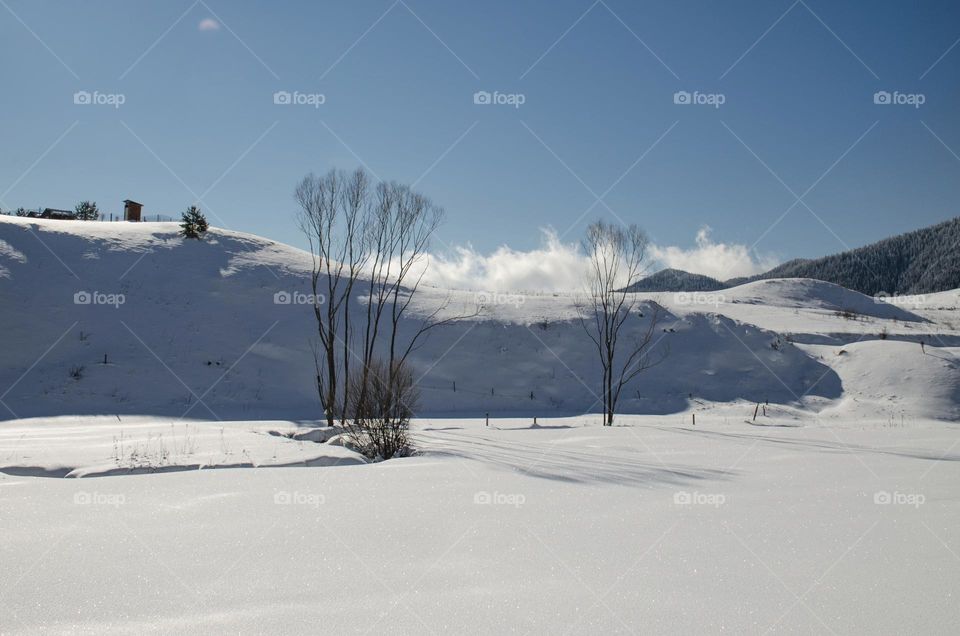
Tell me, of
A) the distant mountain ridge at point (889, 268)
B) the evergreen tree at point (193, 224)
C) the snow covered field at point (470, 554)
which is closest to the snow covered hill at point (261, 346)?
the evergreen tree at point (193, 224)

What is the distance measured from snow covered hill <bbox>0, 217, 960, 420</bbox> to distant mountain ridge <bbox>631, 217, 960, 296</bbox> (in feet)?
387

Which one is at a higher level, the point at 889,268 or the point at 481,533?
the point at 889,268

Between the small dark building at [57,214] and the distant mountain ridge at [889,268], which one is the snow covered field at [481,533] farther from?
the distant mountain ridge at [889,268]

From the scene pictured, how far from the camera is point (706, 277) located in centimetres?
18162

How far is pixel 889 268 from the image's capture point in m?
172

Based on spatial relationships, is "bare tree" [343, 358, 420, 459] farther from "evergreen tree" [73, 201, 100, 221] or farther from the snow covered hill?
"evergreen tree" [73, 201, 100, 221]

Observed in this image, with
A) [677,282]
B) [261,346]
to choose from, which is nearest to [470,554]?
[261,346]

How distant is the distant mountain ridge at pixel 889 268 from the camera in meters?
157

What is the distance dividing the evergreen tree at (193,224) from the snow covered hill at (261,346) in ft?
2.63

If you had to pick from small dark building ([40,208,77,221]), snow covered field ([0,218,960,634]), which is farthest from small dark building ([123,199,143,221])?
snow covered field ([0,218,960,634])

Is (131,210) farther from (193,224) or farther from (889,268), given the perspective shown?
(889,268)

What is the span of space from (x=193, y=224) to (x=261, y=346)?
17033mm

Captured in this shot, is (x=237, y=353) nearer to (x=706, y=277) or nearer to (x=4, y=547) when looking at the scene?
(x=4, y=547)

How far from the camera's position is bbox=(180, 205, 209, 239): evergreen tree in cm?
4738
